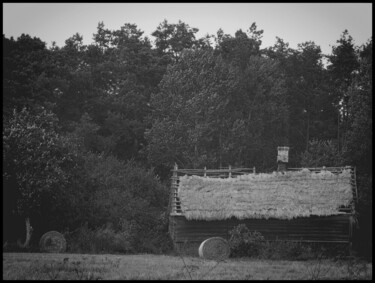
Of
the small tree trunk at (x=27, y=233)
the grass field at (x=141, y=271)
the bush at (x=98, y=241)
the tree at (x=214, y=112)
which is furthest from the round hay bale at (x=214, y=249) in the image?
the tree at (x=214, y=112)

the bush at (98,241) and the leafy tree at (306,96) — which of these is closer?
the bush at (98,241)

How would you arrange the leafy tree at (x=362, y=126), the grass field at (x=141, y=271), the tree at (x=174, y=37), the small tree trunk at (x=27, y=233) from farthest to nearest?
the tree at (x=174, y=37), the leafy tree at (x=362, y=126), the small tree trunk at (x=27, y=233), the grass field at (x=141, y=271)

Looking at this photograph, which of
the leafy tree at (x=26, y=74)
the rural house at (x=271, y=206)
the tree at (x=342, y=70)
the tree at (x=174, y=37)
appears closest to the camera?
the rural house at (x=271, y=206)

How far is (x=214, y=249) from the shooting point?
80.9ft

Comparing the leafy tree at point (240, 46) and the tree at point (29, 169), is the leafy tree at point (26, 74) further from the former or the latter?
the leafy tree at point (240, 46)

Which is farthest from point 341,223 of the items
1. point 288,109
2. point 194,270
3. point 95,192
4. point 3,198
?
point 288,109

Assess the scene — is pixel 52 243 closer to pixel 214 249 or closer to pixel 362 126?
pixel 214 249

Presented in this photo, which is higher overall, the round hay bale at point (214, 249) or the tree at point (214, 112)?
the tree at point (214, 112)

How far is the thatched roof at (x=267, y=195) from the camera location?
93.1ft

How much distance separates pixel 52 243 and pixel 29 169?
167 inches

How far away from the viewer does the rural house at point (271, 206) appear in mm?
28312

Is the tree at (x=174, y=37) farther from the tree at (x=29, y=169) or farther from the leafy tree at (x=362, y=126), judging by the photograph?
the tree at (x=29, y=169)

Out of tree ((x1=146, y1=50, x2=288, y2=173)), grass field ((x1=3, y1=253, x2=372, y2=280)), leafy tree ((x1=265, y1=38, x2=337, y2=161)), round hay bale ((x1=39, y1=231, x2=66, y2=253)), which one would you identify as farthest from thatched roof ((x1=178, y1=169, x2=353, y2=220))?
leafy tree ((x1=265, y1=38, x2=337, y2=161))

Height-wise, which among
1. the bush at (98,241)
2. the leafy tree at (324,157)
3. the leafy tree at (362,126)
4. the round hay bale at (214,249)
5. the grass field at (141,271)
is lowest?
the bush at (98,241)
